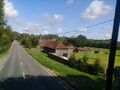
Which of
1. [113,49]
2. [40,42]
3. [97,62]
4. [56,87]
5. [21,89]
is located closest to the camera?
[113,49]

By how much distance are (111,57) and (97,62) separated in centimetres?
2277

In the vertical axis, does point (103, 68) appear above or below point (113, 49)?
below

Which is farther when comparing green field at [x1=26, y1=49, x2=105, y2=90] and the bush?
the bush

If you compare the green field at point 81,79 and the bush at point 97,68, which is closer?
the green field at point 81,79

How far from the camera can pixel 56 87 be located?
71.0 feet

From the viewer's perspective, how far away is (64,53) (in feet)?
290

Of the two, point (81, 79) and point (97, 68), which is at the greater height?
point (97, 68)

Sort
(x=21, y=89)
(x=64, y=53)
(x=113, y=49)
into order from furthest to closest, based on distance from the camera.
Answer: (x=64, y=53) < (x=21, y=89) < (x=113, y=49)

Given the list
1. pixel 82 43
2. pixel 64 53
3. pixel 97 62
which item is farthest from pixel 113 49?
pixel 82 43

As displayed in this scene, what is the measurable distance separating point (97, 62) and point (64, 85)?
48.1ft

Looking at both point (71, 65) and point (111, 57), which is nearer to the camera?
point (111, 57)

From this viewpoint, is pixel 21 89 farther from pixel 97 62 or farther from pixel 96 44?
pixel 96 44

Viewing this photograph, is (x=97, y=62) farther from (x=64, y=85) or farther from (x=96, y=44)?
(x=96, y=44)

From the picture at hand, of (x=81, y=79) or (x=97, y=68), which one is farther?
(x=97, y=68)
